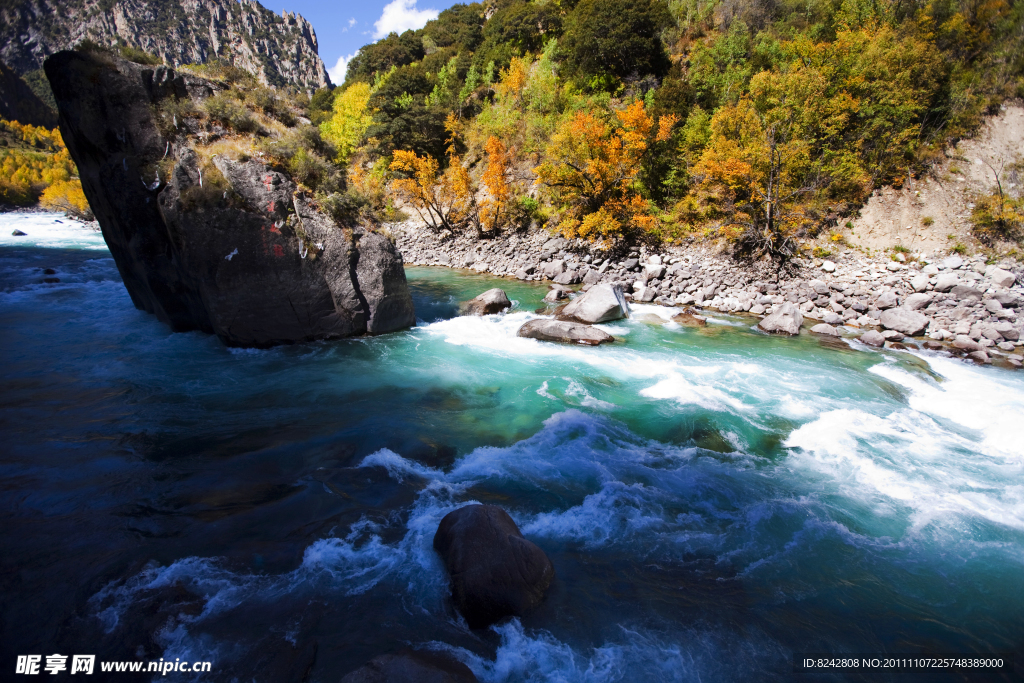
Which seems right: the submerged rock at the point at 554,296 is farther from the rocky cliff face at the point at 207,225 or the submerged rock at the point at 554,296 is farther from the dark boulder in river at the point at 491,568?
the dark boulder in river at the point at 491,568

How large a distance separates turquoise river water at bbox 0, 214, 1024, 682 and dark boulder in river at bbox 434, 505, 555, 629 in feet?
0.66

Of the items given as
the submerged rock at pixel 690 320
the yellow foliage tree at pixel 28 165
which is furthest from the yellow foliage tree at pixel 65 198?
the submerged rock at pixel 690 320

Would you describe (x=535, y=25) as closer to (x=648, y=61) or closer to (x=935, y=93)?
(x=648, y=61)

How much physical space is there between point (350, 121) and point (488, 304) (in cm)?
3669

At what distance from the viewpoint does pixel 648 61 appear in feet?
91.4

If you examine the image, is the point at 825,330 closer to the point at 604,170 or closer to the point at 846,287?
the point at 846,287

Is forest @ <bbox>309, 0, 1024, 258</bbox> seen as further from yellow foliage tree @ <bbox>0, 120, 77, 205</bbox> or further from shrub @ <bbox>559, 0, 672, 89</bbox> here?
yellow foliage tree @ <bbox>0, 120, 77, 205</bbox>

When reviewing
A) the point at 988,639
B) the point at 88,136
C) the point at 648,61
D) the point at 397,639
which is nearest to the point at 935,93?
the point at 648,61

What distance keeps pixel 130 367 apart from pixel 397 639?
10289 mm

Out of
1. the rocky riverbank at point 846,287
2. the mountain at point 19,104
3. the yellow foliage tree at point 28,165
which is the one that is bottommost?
the rocky riverbank at point 846,287

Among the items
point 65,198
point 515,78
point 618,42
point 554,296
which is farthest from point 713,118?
point 65,198

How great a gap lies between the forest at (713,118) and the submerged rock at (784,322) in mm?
5189

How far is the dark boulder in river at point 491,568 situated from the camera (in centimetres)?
430

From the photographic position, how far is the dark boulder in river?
430 centimetres
